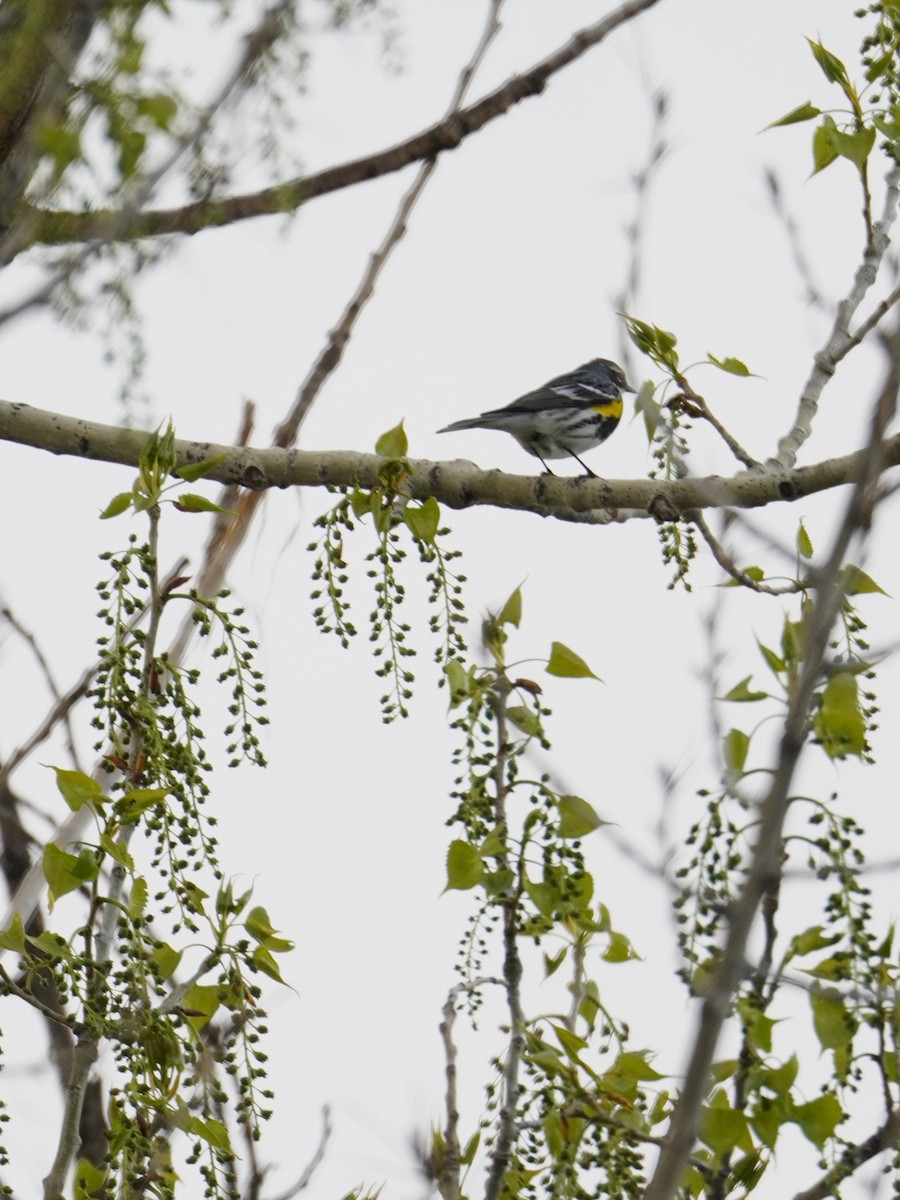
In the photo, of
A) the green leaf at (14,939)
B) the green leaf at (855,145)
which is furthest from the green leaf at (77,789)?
the green leaf at (855,145)

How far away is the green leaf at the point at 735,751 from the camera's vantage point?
8.53 ft

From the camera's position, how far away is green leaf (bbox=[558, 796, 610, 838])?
2744 millimetres

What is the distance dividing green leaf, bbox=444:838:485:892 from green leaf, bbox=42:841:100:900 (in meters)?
0.65

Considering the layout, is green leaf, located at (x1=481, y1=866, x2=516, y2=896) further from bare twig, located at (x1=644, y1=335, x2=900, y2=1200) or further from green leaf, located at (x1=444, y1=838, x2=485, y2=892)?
bare twig, located at (x1=644, y1=335, x2=900, y2=1200)

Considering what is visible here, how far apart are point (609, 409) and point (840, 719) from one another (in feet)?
19.7

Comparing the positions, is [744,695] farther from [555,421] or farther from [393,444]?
[555,421]

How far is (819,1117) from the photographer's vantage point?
254cm

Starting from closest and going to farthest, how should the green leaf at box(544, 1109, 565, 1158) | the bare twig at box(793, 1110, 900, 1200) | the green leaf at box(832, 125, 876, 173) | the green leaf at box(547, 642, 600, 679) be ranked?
the bare twig at box(793, 1110, 900, 1200), the green leaf at box(544, 1109, 565, 1158), the green leaf at box(547, 642, 600, 679), the green leaf at box(832, 125, 876, 173)

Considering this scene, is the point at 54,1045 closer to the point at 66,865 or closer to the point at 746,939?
the point at 66,865

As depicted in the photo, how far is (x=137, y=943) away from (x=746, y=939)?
130 cm

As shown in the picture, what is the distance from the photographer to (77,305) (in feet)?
7.24

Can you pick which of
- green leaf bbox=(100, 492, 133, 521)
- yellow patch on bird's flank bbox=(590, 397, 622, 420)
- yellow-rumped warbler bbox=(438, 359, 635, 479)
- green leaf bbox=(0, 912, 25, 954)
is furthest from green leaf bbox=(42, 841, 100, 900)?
yellow patch on bird's flank bbox=(590, 397, 622, 420)

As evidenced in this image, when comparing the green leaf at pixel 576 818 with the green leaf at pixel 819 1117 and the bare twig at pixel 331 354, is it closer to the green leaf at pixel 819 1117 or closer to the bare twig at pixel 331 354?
the green leaf at pixel 819 1117

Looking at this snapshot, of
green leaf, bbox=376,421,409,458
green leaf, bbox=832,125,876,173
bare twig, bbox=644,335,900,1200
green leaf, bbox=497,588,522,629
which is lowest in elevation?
bare twig, bbox=644,335,900,1200
